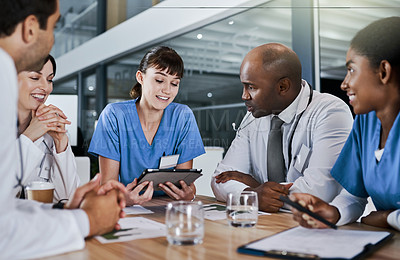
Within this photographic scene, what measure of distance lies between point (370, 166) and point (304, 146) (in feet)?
1.70

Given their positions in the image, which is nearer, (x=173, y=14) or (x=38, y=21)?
(x=38, y=21)

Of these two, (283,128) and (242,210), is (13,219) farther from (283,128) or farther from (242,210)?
(283,128)

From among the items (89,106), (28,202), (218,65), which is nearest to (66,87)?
(89,106)

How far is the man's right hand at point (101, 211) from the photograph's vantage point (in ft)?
3.30

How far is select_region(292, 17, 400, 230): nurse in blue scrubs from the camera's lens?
1242 millimetres

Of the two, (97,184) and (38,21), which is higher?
(38,21)

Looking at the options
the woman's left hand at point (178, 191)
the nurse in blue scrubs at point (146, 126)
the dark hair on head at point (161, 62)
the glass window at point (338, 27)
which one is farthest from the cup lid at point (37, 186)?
the glass window at point (338, 27)

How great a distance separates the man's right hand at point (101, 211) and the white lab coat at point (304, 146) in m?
0.76

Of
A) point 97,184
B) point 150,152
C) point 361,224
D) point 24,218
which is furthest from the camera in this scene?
point 150,152

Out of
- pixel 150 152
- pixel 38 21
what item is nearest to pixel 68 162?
pixel 150 152

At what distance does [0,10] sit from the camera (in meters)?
0.95

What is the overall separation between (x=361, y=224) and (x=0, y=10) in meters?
1.26

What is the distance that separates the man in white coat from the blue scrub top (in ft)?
0.92

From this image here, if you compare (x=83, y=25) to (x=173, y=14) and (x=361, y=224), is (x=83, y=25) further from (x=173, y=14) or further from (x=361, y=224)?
(x=361, y=224)
